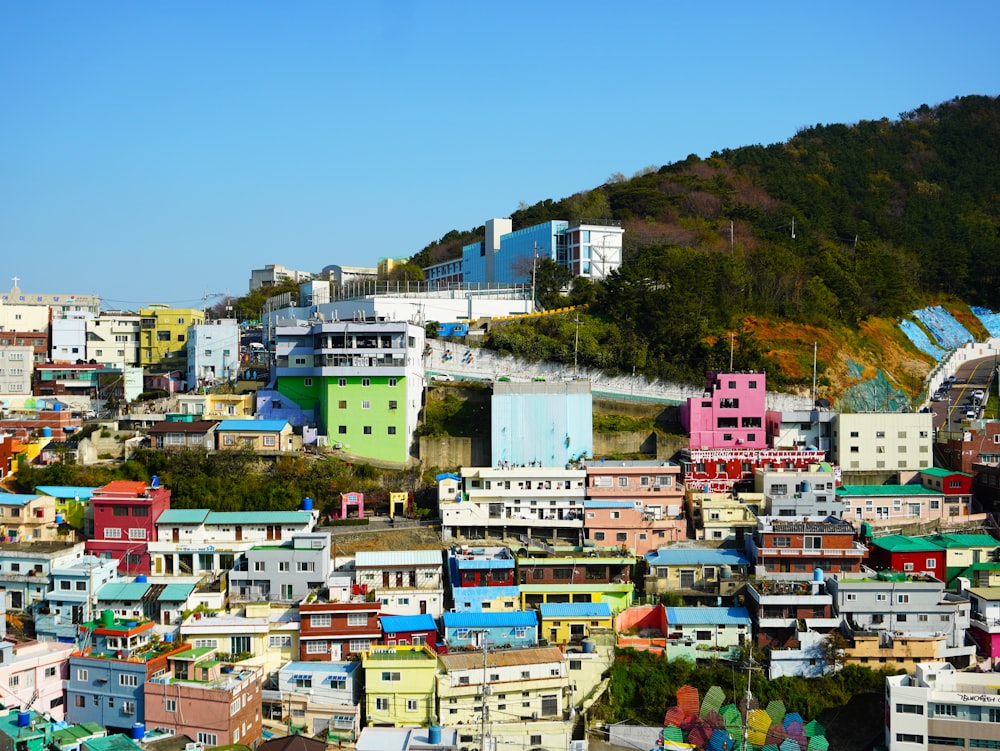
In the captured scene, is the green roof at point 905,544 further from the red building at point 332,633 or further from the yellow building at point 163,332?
the yellow building at point 163,332

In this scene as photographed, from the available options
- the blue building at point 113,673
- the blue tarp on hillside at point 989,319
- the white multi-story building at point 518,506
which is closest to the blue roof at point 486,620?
the white multi-story building at point 518,506

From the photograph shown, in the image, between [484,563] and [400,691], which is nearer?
[400,691]

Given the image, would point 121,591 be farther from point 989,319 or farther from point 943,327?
point 989,319

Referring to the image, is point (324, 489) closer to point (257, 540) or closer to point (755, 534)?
point (257, 540)

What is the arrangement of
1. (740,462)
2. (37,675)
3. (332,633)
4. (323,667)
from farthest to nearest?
(740,462) → (332,633) → (323,667) → (37,675)

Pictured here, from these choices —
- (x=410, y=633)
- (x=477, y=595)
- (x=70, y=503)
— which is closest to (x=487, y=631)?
(x=477, y=595)

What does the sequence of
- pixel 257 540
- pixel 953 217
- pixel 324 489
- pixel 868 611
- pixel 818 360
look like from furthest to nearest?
pixel 953 217 → pixel 818 360 → pixel 324 489 → pixel 257 540 → pixel 868 611

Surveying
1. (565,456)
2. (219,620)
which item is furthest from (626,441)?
(219,620)

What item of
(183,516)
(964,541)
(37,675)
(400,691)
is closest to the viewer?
(400,691)
